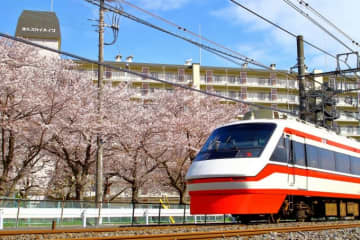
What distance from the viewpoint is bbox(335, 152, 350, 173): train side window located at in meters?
16.9

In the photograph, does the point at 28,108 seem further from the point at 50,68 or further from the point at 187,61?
the point at 187,61

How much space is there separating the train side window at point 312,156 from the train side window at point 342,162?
6.31 feet

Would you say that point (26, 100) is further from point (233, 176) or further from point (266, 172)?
point (266, 172)

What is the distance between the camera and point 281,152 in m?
13.5

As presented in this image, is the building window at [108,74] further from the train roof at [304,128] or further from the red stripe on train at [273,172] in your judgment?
the red stripe on train at [273,172]

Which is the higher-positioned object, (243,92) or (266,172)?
(243,92)

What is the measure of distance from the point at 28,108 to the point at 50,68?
15.8ft

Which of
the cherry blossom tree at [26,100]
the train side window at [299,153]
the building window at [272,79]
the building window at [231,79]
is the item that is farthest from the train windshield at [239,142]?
the building window at [272,79]

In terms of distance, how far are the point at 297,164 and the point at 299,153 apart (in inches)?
17.4

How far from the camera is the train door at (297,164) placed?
1384 centimetres

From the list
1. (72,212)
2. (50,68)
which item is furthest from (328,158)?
(50,68)

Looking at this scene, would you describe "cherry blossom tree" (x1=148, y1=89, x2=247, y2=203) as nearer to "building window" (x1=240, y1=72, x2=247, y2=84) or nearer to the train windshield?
the train windshield

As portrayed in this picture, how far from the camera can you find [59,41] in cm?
6581

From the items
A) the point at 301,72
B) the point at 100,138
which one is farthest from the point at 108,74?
the point at 301,72
